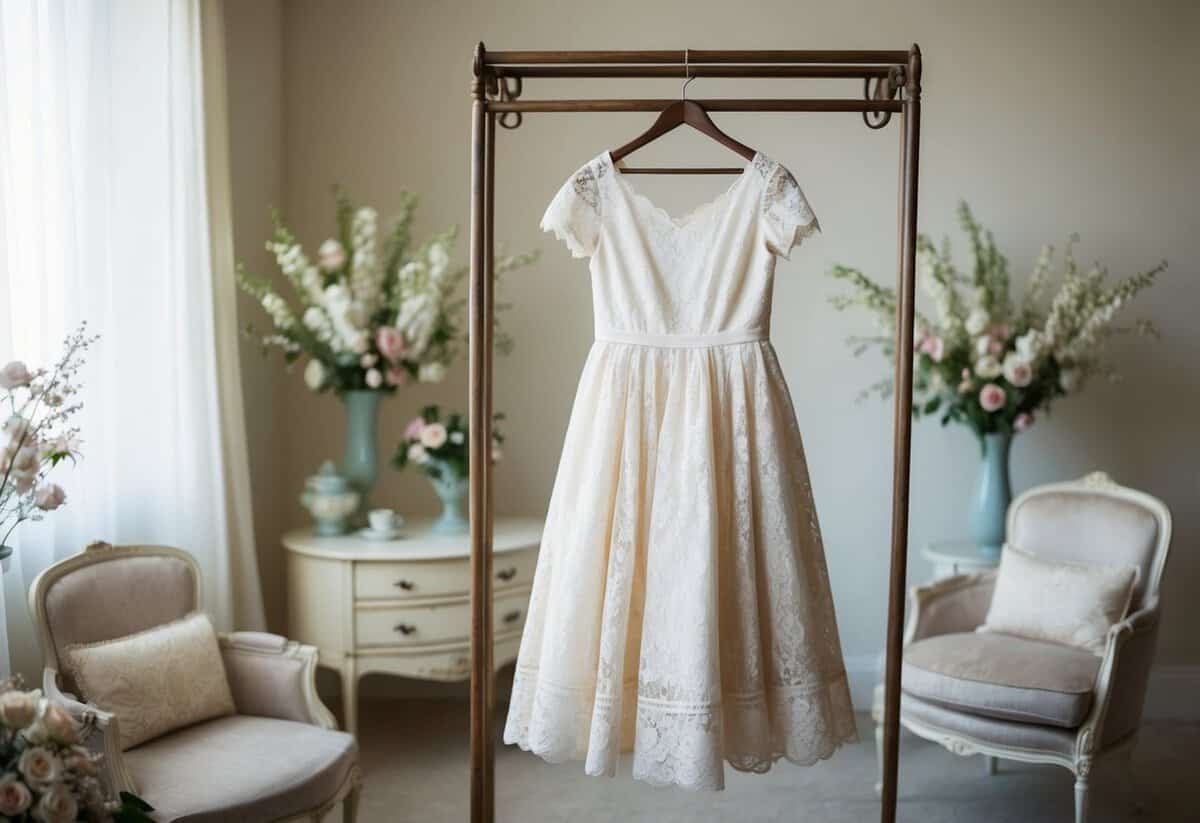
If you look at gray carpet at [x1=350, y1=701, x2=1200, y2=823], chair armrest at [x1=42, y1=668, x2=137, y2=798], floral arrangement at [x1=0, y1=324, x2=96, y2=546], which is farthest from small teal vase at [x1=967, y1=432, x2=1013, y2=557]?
floral arrangement at [x1=0, y1=324, x2=96, y2=546]

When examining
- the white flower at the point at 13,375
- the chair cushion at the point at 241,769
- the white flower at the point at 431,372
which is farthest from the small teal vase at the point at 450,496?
the white flower at the point at 13,375

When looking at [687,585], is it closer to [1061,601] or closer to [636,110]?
[636,110]

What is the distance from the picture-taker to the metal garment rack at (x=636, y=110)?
7.38ft

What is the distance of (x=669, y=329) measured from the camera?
2365 millimetres

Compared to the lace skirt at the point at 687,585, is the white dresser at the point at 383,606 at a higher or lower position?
lower

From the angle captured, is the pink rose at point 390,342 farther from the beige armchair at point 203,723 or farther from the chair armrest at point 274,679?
the chair armrest at point 274,679

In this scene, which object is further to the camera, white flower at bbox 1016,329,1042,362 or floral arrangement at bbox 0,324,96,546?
white flower at bbox 1016,329,1042,362

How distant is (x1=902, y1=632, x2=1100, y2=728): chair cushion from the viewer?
318cm

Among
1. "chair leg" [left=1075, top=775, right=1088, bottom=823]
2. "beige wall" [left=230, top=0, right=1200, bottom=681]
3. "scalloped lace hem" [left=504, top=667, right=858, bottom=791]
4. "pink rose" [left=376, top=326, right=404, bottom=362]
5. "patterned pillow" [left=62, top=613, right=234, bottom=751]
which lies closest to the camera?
"scalloped lace hem" [left=504, top=667, right=858, bottom=791]

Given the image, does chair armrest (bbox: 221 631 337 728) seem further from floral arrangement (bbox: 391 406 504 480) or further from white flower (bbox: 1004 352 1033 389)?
white flower (bbox: 1004 352 1033 389)

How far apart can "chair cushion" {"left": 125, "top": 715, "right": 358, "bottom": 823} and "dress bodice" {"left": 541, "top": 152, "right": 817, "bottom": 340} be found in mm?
1245

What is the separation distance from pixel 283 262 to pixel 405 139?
34.4 inches

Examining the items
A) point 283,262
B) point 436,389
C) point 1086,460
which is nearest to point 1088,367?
point 1086,460

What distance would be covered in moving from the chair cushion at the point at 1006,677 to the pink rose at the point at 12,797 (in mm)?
2464
